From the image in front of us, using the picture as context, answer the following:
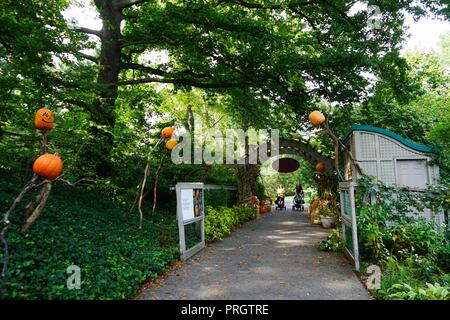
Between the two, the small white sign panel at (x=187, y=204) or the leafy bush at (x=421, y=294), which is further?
the small white sign panel at (x=187, y=204)

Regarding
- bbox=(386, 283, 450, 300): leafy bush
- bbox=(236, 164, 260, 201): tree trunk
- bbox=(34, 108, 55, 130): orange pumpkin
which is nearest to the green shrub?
bbox=(386, 283, 450, 300): leafy bush

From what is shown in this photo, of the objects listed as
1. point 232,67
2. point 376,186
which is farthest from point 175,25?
point 376,186

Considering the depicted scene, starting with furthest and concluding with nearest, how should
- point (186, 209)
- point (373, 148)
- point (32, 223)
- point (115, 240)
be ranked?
point (373, 148) < point (186, 209) < point (115, 240) < point (32, 223)

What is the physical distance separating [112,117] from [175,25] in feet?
10.1

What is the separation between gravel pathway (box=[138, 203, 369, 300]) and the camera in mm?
4246

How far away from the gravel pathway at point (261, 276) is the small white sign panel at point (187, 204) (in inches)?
35.0

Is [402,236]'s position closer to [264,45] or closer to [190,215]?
[190,215]

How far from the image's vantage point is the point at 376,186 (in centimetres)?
601

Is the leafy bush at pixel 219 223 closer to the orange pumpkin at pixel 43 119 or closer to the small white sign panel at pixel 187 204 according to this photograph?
the small white sign panel at pixel 187 204

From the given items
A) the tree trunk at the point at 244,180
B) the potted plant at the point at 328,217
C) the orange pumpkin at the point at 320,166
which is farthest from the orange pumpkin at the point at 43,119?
the orange pumpkin at the point at 320,166

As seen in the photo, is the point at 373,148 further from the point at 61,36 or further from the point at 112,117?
the point at 61,36

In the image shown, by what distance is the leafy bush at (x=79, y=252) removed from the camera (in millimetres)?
3271

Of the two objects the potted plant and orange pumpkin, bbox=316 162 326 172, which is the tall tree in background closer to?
the potted plant

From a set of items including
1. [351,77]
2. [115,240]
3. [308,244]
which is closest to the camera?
[115,240]
